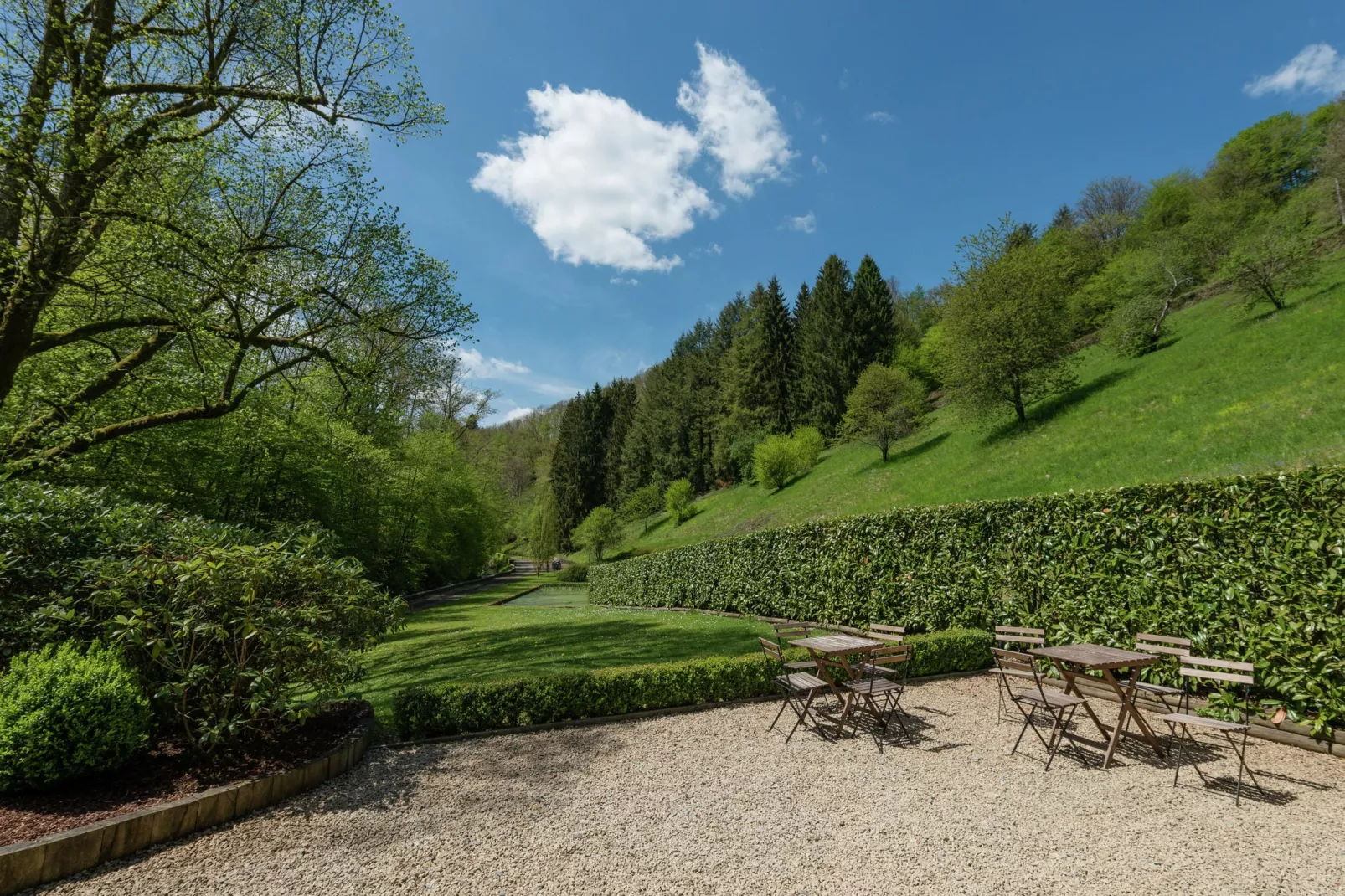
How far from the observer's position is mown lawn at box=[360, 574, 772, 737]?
9.05 metres

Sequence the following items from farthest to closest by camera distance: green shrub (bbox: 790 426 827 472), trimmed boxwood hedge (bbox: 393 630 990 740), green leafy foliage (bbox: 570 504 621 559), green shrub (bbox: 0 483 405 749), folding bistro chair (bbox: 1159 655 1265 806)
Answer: green leafy foliage (bbox: 570 504 621 559) < green shrub (bbox: 790 426 827 472) < trimmed boxwood hedge (bbox: 393 630 990 740) < green shrub (bbox: 0 483 405 749) < folding bistro chair (bbox: 1159 655 1265 806)

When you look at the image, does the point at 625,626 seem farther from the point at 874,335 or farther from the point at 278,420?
the point at 874,335

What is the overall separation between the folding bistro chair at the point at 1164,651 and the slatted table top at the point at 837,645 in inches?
103

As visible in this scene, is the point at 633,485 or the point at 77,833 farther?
the point at 633,485

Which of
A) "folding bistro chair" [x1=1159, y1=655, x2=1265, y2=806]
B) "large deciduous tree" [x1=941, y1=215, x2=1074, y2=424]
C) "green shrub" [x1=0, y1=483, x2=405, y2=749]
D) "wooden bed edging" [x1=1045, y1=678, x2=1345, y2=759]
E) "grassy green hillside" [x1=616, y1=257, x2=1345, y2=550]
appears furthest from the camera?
"large deciduous tree" [x1=941, y1=215, x2=1074, y2=424]

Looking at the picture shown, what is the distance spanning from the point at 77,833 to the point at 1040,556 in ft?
35.4

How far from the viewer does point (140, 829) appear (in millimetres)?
3969

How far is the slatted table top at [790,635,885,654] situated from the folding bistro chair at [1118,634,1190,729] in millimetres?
2623

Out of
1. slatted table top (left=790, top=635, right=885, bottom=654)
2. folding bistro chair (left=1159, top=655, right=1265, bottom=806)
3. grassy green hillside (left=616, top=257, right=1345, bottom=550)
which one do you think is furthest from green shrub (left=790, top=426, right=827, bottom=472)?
folding bistro chair (left=1159, top=655, right=1265, bottom=806)

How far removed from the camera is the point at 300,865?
3807 millimetres

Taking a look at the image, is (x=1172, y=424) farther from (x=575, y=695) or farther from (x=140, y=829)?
(x=140, y=829)

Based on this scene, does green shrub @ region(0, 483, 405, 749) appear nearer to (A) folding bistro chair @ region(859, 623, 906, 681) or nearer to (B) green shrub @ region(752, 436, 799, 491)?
(A) folding bistro chair @ region(859, 623, 906, 681)

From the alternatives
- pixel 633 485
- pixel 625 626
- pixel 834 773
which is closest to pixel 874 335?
pixel 633 485

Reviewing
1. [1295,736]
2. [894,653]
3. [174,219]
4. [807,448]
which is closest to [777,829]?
[894,653]
